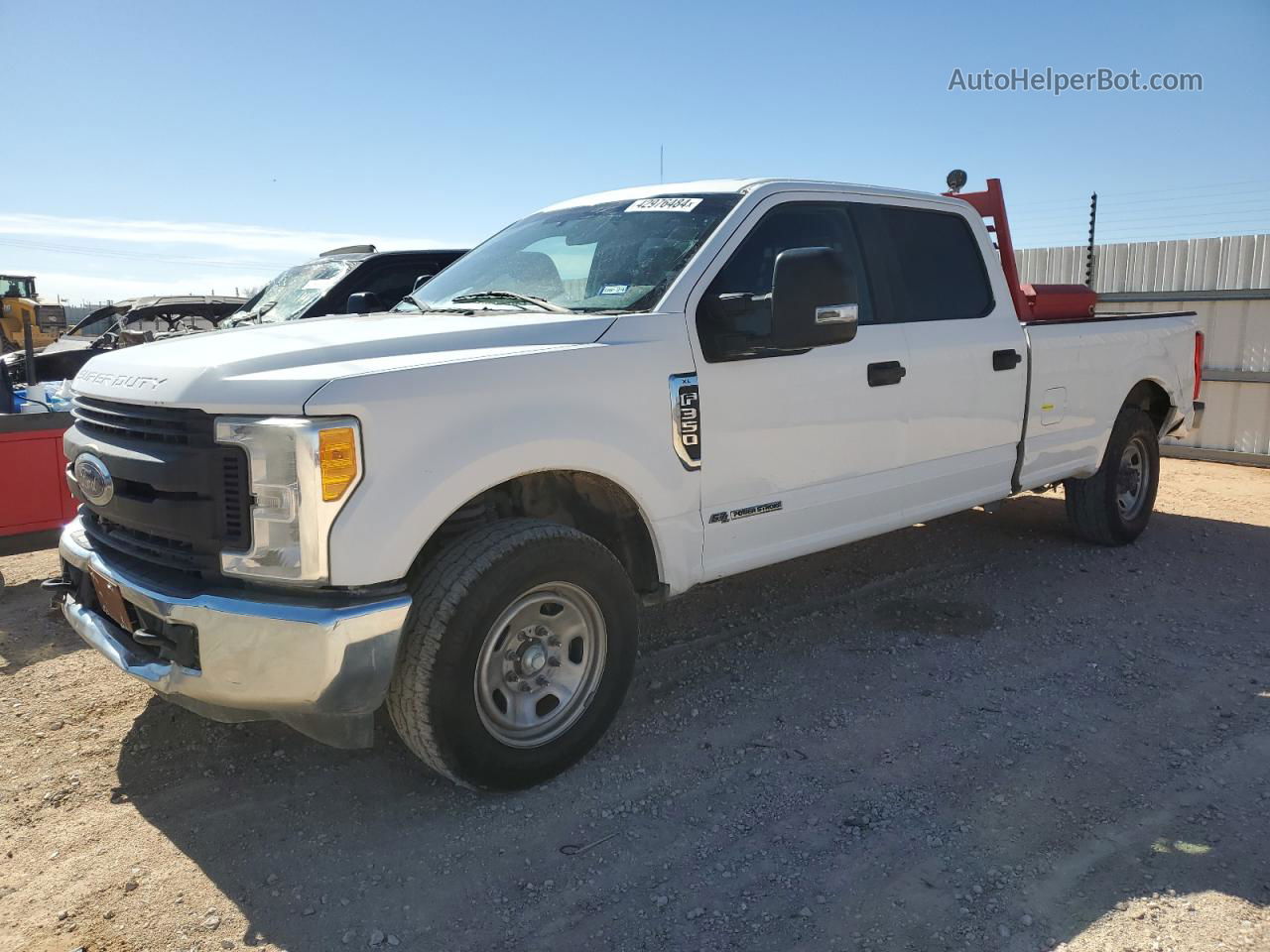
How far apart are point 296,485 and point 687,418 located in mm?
1432

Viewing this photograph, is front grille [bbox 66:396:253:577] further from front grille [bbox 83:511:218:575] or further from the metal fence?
the metal fence

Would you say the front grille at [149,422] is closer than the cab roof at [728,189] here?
Yes

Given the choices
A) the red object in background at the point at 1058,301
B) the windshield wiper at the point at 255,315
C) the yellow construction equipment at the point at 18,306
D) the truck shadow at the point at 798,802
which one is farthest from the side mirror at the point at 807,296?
the yellow construction equipment at the point at 18,306

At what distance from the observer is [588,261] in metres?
3.96

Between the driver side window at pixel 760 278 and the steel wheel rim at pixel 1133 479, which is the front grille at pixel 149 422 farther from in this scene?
the steel wheel rim at pixel 1133 479

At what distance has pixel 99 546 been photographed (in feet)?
10.7

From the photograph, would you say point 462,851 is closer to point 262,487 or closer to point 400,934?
point 400,934

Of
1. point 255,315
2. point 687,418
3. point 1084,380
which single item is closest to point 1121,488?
point 1084,380

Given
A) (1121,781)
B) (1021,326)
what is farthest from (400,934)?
(1021,326)

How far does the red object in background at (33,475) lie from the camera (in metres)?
5.06

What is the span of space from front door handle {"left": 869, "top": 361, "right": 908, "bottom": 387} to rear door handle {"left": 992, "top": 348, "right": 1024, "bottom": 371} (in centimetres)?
82

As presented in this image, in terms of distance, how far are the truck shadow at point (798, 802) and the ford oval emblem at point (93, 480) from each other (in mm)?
1028

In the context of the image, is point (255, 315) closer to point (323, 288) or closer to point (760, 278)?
point (323, 288)

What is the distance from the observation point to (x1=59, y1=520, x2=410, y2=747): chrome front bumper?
2.63 meters
